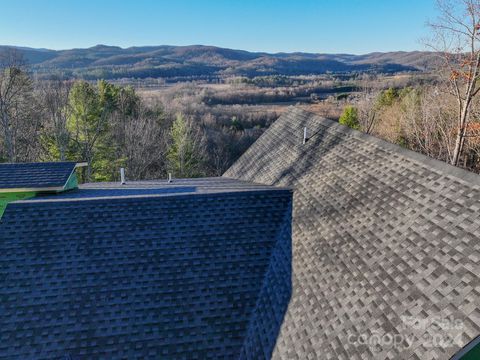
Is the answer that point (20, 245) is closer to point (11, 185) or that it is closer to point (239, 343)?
point (11, 185)

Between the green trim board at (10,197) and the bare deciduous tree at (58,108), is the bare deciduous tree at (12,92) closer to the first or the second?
the bare deciduous tree at (58,108)

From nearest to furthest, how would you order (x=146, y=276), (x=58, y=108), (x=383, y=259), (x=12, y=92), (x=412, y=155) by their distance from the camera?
(x=383, y=259), (x=146, y=276), (x=412, y=155), (x=12, y=92), (x=58, y=108)

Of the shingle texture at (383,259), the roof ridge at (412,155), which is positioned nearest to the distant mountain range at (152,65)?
the roof ridge at (412,155)

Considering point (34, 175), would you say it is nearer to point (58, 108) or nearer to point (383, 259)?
point (383, 259)

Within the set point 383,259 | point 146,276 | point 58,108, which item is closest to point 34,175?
point 146,276

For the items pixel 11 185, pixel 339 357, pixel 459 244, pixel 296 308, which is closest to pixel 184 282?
pixel 296 308

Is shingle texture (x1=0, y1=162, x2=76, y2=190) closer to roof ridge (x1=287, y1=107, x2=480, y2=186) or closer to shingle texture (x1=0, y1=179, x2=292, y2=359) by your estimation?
shingle texture (x1=0, y1=179, x2=292, y2=359)
